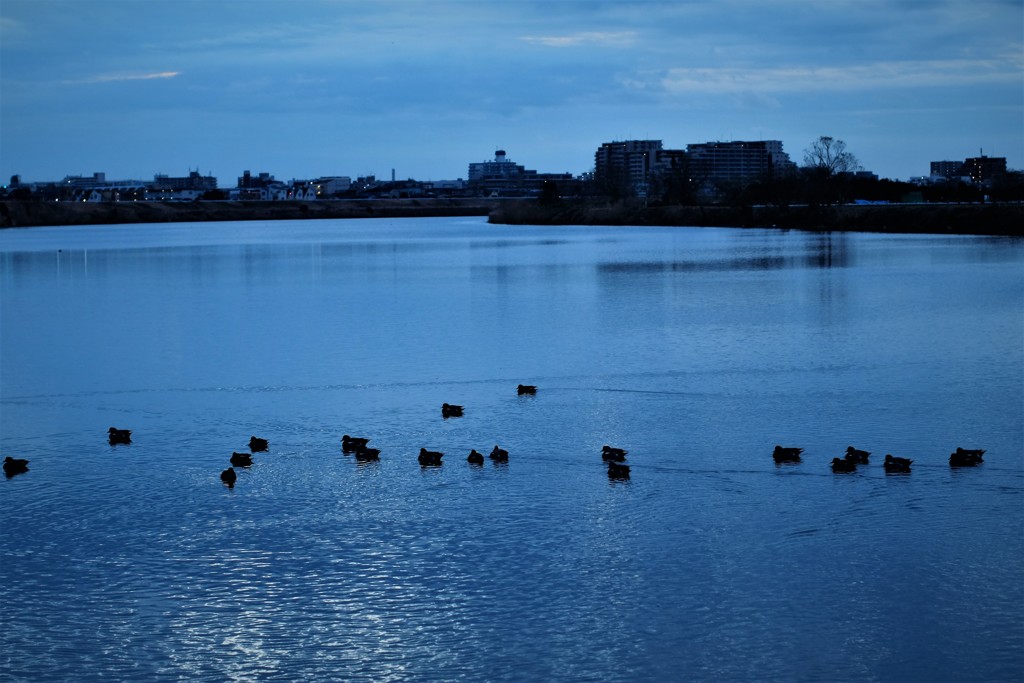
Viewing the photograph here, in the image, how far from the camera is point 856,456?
1541cm

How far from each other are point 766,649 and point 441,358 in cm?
1671

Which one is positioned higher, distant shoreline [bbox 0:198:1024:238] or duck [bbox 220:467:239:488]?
distant shoreline [bbox 0:198:1024:238]

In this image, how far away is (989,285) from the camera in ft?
134

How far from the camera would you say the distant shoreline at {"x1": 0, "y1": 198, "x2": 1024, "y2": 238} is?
82.7m

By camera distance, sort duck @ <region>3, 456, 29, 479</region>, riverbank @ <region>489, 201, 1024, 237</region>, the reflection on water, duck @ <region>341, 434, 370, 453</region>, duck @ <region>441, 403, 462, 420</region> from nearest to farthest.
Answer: the reflection on water, duck @ <region>3, 456, 29, 479</region>, duck @ <region>341, 434, 370, 453</region>, duck @ <region>441, 403, 462, 420</region>, riverbank @ <region>489, 201, 1024, 237</region>

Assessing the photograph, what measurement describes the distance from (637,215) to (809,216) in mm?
25754

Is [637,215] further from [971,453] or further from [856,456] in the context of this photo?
[856,456]

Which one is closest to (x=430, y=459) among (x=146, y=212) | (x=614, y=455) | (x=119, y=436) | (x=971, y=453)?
(x=614, y=455)

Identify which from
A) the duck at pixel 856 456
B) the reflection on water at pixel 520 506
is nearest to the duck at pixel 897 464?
the reflection on water at pixel 520 506

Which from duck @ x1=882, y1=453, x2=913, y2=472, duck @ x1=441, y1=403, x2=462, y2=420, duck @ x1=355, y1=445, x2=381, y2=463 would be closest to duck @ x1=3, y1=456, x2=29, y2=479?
duck @ x1=355, y1=445, x2=381, y2=463

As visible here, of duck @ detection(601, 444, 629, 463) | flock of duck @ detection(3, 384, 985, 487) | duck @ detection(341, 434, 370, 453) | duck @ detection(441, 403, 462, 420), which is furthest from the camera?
duck @ detection(441, 403, 462, 420)

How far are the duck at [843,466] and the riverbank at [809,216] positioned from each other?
217 ft

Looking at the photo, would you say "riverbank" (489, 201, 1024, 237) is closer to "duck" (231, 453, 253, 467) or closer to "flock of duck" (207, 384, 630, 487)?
"flock of duck" (207, 384, 630, 487)

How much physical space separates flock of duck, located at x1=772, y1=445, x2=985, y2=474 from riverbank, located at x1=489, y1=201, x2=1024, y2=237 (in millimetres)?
65170
